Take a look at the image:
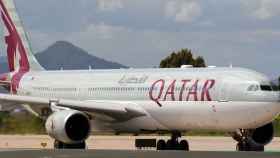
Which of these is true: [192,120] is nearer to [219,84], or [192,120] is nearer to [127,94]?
[219,84]

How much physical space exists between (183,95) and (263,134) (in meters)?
3.89

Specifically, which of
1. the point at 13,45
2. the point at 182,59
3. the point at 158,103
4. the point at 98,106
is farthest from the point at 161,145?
the point at 182,59

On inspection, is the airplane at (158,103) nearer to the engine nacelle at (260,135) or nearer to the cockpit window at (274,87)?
the engine nacelle at (260,135)

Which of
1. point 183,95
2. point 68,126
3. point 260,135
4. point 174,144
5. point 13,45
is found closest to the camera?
point 183,95

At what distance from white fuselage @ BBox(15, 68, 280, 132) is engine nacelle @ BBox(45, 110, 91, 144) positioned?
2.43m

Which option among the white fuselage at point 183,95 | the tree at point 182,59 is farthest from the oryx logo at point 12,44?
the tree at point 182,59

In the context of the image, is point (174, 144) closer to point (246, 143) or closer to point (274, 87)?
point (246, 143)

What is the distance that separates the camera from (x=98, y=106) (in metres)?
42.6

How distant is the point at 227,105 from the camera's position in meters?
38.8

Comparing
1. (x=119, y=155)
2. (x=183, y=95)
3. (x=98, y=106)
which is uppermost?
(x=183, y=95)

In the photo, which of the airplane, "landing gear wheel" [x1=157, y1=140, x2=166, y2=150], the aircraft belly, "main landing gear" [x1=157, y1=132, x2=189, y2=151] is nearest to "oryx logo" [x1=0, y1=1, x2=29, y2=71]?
the airplane

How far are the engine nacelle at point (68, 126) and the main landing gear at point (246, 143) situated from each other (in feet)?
21.2

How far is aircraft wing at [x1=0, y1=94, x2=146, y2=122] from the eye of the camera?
42.5m

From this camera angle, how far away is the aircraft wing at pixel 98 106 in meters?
42.5
